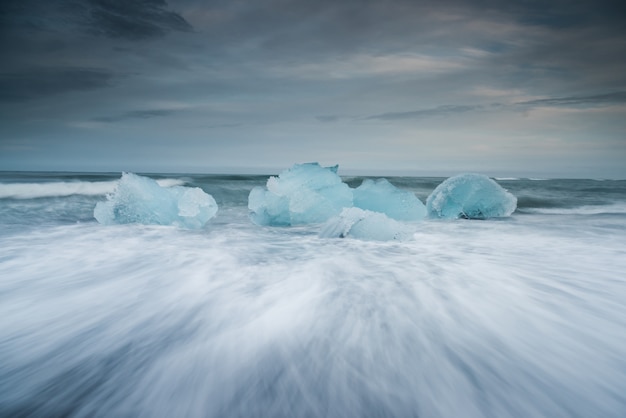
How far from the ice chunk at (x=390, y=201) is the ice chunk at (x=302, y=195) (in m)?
0.26

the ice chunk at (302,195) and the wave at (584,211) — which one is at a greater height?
the ice chunk at (302,195)

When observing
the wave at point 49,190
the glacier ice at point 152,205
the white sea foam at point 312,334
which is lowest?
the wave at point 49,190

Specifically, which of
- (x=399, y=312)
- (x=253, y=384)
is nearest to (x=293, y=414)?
(x=253, y=384)

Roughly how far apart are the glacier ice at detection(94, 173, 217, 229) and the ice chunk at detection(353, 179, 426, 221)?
2.20 m

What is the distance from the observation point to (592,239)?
4.44m

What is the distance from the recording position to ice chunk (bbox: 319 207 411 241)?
4.16 meters

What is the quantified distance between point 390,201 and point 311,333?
3536 mm

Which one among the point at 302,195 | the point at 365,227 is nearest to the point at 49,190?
the point at 302,195

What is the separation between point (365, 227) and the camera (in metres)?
4.25

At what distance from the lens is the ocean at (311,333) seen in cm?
122

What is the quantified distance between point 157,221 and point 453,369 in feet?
15.6

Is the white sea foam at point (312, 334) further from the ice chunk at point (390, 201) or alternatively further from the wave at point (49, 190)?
the wave at point (49, 190)

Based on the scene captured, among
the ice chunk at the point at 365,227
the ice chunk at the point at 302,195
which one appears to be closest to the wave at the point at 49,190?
the ice chunk at the point at 302,195

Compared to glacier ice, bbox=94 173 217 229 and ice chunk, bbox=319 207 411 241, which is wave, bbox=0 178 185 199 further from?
ice chunk, bbox=319 207 411 241
